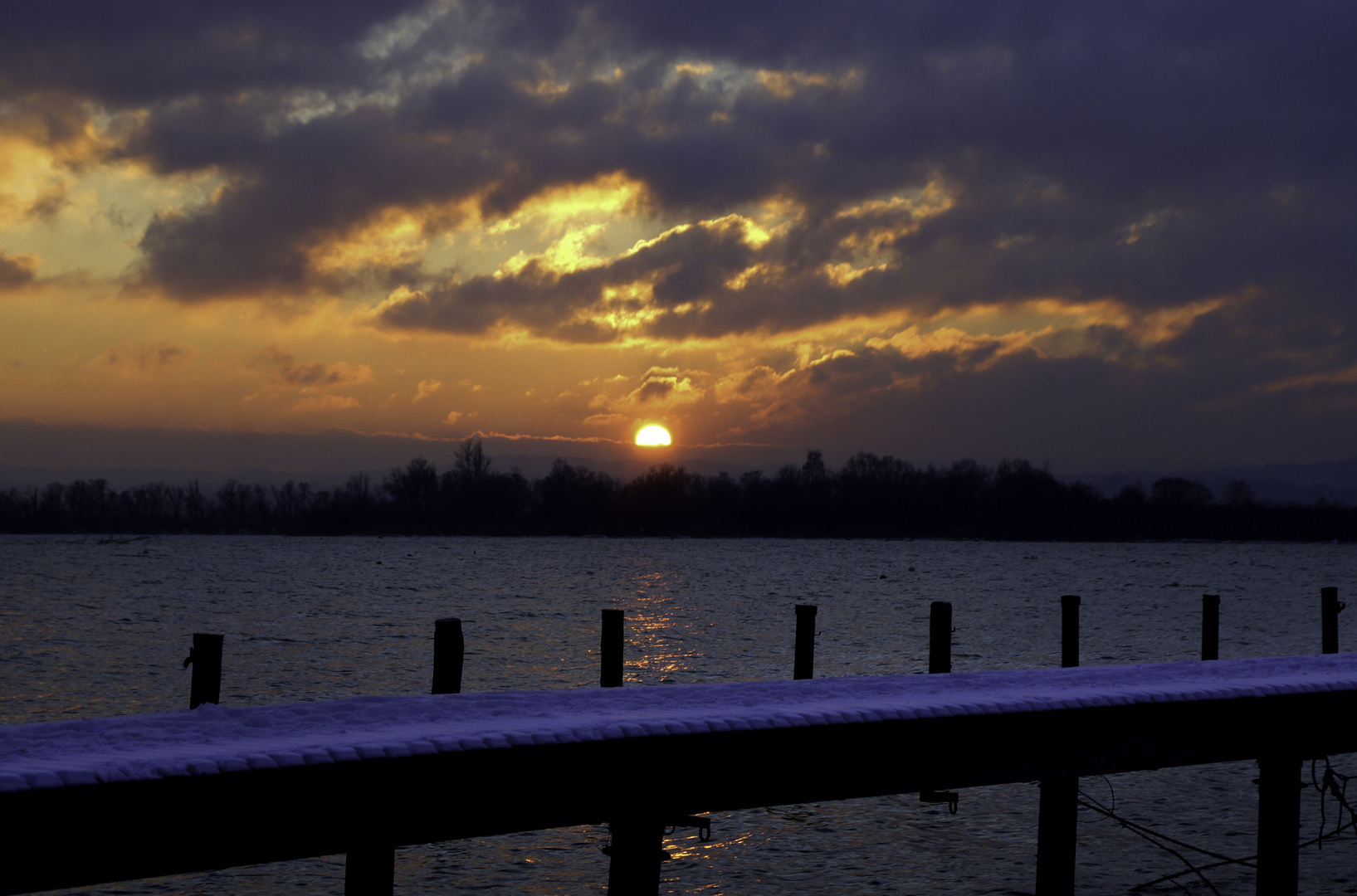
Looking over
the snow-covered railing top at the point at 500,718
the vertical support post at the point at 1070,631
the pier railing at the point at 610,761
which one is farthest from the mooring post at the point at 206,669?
the vertical support post at the point at 1070,631

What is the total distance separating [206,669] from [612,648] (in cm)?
459

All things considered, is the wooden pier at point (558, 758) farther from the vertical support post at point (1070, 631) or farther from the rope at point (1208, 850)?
the vertical support post at point (1070, 631)

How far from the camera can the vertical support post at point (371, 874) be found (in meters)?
5.64

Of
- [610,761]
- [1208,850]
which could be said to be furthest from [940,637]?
[610,761]

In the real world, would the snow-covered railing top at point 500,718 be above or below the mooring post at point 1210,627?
above

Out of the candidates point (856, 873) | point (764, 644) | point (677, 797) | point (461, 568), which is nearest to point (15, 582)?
point (461, 568)

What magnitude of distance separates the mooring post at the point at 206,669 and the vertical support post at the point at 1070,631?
11289mm

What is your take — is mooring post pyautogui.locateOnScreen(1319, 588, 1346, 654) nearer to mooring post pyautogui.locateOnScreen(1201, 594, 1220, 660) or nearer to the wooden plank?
mooring post pyautogui.locateOnScreen(1201, 594, 1220, 660)

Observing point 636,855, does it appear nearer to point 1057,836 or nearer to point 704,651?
point 1057,836

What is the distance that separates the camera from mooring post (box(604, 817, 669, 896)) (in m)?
5.56

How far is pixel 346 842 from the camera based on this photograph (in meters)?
4.48

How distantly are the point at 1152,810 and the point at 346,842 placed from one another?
514 inches

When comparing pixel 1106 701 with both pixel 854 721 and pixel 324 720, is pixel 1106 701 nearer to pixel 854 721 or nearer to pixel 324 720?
pixel 854 721

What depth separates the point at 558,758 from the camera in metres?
5.04
